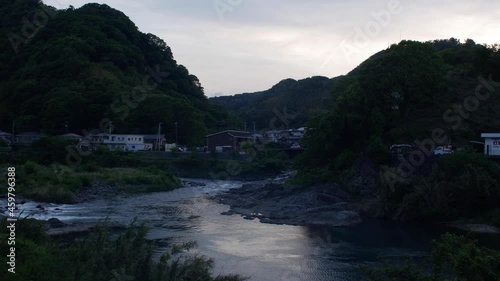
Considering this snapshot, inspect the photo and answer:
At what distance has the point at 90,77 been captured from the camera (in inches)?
2357

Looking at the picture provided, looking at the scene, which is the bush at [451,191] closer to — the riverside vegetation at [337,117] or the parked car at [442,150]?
the riverside vegetation at [337,117]

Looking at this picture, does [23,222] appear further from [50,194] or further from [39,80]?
[39,80]

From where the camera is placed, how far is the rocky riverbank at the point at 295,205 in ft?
69.8

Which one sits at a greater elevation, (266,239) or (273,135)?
(273,135)

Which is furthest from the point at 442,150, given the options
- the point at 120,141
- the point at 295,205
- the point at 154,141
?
the point at 120,141

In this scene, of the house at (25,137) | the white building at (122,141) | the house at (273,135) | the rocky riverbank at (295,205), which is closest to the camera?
the rocky riverbank at (295,205)

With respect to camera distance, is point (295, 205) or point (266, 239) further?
point (295, 205)

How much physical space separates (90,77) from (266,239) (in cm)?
4840

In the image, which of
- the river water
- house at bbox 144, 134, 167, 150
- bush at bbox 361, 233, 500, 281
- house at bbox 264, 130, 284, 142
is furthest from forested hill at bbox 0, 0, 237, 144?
bush at bbox 361, 233, 500, 281

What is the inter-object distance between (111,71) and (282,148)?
29885 mm

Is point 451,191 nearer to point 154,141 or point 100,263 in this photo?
point 100,263

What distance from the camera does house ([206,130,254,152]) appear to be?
5025cm

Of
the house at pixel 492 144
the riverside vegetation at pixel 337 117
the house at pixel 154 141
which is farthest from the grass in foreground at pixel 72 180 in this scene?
the house at pixel 492 144

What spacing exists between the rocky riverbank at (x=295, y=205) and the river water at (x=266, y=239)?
0.88 metres
